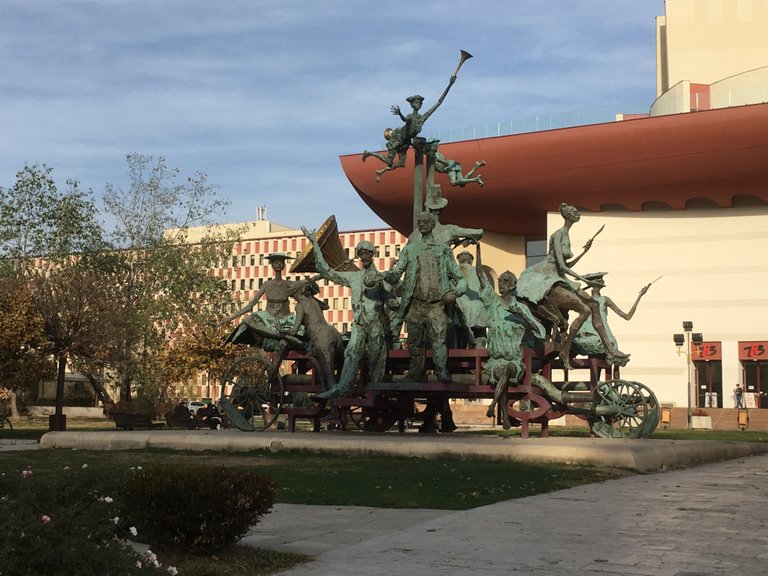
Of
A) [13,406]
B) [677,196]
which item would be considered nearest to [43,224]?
[13,406]

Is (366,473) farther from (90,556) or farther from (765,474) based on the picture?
(90,556)

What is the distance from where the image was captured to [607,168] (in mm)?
55156

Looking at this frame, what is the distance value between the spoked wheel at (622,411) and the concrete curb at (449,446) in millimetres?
877

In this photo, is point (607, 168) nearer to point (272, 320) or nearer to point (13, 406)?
point (13, 406)

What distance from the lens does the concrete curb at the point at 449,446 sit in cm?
1404

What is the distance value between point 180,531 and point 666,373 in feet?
180

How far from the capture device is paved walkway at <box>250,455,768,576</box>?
21.9 ft

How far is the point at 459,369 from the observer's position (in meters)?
18.7

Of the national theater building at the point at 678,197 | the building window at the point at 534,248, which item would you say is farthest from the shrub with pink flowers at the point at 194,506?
the building window at the point at 534,248

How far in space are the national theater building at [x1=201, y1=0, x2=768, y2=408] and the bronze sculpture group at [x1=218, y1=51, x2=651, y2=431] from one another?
34.6 m

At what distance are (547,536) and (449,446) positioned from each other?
676 cm

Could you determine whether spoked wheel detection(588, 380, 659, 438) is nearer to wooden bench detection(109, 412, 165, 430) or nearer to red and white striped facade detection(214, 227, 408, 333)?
wooden bench detection(109, 412, 165, 430)

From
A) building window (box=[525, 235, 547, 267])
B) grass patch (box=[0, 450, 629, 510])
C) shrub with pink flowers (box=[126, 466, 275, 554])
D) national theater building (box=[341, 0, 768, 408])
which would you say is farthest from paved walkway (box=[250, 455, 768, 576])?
building window (box=[525, 235, 547, 267])

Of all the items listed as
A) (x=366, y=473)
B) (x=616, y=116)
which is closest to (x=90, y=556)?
(x=366, y=473)
